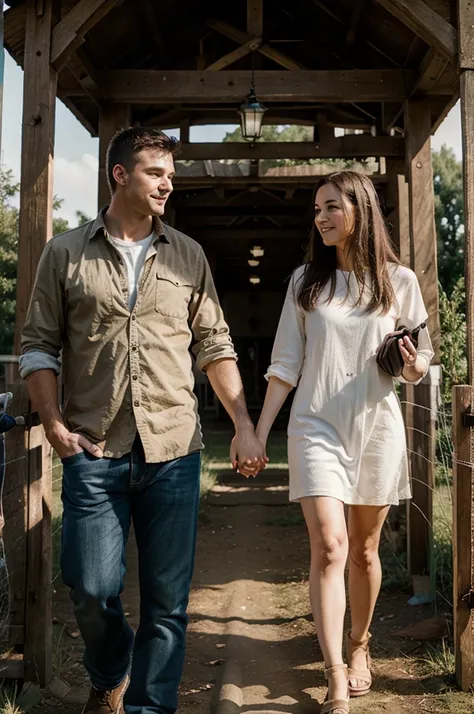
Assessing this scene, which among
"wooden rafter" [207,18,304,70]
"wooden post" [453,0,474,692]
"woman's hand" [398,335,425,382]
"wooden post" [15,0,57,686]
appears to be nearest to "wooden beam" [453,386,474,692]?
"wooden post" [453,0,474,692]

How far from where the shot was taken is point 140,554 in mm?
3166

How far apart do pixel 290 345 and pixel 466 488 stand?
3.83ft

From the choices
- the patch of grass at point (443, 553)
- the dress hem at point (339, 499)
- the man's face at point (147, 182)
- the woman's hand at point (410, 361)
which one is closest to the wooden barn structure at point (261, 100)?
the patch of grass at point (443, 553)

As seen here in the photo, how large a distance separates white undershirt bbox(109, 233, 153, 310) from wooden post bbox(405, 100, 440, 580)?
3.04 m

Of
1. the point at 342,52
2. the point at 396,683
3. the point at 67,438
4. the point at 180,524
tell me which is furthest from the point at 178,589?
the point at 342,52

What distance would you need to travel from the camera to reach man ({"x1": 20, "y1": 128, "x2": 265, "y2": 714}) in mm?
3027

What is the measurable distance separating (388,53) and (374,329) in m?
4.77

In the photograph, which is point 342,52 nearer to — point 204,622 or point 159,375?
point 204,622

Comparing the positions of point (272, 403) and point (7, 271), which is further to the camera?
point (7, 271)

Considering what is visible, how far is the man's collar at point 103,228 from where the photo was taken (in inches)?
126

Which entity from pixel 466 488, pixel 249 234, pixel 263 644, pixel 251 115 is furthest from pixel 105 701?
pixel 249 234

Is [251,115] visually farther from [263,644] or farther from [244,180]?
[263,644]

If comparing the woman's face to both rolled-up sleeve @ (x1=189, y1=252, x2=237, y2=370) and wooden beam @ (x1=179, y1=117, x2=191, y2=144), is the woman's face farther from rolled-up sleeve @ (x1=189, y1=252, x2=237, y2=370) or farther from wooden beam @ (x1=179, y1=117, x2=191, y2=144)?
wooden beam @ (x1=179, y1=117, x2=191, y2=144)

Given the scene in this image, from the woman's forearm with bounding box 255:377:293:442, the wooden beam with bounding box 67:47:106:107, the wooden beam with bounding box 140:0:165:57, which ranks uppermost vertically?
the wooden beam with bounding box 140:0:165:57
